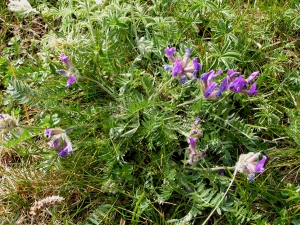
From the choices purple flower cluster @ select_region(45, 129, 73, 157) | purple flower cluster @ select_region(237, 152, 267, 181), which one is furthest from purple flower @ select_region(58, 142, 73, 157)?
purple flower cluster @ select_region(237, 152, 267, 181)

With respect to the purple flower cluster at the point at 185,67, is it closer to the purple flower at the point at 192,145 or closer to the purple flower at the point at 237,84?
the purple flower at the point at 237,84

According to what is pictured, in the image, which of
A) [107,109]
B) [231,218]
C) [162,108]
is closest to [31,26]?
[107,109]

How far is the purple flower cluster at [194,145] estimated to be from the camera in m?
2.40

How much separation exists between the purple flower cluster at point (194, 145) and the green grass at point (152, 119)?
94 millimetres

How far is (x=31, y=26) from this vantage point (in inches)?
134

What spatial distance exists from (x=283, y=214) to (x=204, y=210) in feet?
1.42

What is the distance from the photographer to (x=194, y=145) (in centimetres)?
241

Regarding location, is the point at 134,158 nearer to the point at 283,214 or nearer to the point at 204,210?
the point at 204,210

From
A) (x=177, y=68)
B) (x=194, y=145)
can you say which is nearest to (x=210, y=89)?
(x=177, y=68)

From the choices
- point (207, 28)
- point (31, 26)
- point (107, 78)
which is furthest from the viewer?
point (31, 26)

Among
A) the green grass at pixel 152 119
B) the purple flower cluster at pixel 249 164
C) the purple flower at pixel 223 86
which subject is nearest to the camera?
the purple flower cluster at pixel 249 164

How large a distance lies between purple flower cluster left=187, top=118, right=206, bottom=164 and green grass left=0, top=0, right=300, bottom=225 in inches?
3.7

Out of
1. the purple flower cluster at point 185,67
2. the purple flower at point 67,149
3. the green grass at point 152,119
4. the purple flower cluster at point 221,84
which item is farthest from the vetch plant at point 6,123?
the purple flower cluster at point 221,84

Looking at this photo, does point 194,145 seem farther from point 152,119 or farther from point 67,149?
point 67,149
